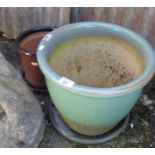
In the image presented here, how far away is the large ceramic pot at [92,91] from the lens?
1758mm

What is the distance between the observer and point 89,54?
2.27 m


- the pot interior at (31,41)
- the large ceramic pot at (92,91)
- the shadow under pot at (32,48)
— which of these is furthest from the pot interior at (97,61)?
the pot interior at (31,41)

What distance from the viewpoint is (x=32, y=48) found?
2500mm

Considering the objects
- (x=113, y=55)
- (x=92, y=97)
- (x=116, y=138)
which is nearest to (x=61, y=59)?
(x=113, y=55)

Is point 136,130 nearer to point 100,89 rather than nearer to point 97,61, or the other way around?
point 97,61

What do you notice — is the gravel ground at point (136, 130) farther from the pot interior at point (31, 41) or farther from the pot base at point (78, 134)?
the pot interior at point (31, 41)

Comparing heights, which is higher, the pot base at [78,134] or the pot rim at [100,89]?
the pot rim at [100,89]

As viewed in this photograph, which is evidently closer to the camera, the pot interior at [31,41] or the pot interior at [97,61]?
the pot interior at [97,61]

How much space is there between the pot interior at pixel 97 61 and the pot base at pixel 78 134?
1.00 feet

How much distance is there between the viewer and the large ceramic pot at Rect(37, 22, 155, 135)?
1758 millimetres

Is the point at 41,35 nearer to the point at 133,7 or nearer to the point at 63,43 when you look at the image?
the point at 63,43

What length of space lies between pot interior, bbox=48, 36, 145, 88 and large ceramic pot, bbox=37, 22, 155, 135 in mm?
51

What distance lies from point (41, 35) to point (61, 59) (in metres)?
0.41

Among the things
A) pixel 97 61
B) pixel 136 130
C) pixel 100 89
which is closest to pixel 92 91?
pixel 100 89
